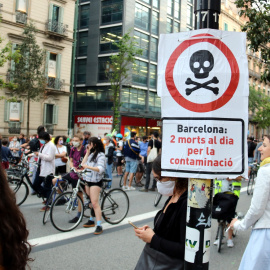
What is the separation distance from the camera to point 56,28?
27.6 meters

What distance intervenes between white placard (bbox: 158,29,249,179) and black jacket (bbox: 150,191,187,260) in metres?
0.48

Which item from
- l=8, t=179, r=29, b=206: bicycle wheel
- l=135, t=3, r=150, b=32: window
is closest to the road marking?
l=8, t=179, r=29, b=206: bicycle wheel

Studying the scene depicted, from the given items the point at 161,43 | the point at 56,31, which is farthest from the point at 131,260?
the point at 56,31

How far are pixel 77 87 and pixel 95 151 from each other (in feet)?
104

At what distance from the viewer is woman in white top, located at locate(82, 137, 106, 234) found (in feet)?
20.6

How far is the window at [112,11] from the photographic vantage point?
34125 mm

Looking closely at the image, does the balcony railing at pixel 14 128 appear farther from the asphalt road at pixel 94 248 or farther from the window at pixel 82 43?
the asphalt road at pixel 94 248

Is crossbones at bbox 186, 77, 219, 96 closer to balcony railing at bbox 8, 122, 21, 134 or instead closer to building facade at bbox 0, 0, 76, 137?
building facade at bbox 0, 0, 76, 137

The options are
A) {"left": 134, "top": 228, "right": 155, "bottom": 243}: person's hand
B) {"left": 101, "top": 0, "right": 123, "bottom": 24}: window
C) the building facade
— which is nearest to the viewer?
{"left": 134, "top": 228, "right": 155, "bottom": 243}: person's hand

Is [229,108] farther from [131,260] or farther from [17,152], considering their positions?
[17,152]

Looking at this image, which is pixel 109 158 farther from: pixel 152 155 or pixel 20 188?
pixel 20 188

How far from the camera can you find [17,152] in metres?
17.3

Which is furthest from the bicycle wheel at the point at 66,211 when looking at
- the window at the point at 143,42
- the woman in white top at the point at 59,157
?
the window at the point at 143,42

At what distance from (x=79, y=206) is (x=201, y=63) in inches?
202
